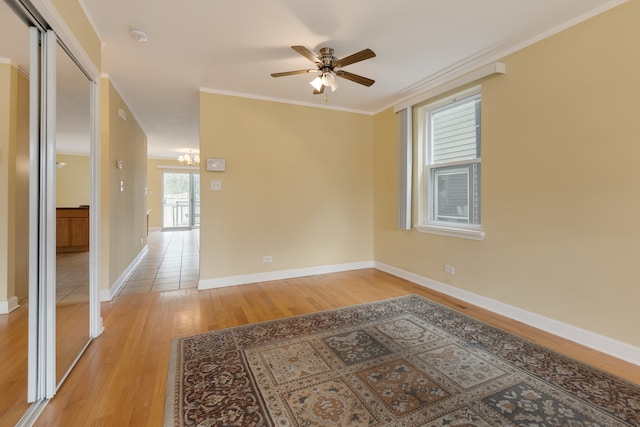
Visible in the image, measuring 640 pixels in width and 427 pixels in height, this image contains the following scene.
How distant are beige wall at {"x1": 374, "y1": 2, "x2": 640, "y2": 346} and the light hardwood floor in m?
0.39

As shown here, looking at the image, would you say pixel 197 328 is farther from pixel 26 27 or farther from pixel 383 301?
pixel 26 27

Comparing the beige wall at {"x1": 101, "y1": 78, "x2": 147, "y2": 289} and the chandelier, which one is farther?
the chandelier

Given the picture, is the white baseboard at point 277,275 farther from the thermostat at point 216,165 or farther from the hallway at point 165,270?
the thermostat at point 216,165

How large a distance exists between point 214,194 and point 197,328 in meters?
1.78

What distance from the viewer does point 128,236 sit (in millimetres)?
4352

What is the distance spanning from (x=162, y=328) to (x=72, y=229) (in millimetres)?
1175

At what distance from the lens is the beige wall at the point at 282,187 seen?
377 centimetres

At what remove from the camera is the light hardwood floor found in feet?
5.19

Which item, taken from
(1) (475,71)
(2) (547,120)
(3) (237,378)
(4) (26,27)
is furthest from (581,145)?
(4) (26,27)

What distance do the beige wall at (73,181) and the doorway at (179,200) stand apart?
8.32 m

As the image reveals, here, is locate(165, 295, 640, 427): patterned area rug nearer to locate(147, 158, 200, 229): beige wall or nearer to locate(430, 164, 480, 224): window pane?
locate(430, 164, 480, 224): window pane

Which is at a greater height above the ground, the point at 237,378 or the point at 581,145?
the point at 581,145

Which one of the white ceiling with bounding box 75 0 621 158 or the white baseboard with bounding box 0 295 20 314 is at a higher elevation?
the white ceiling with bounding box 75 0 621 158

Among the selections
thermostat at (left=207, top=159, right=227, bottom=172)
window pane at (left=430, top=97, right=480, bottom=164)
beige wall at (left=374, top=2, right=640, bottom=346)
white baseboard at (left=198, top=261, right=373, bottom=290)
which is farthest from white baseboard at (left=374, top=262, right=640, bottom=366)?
thermostat at (left=207, top=159, right=227, bottom=172)
